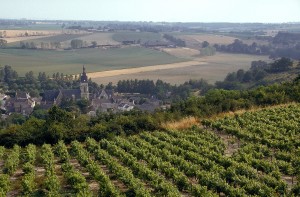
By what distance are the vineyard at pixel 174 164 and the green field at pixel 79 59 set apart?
95.1 m

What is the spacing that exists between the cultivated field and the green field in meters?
8.63

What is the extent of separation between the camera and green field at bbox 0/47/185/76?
12400 centimetres

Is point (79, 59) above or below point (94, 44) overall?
below

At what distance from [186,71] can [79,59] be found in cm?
4291

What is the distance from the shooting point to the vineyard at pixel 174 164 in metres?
16.6

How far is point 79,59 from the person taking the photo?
14162 cm

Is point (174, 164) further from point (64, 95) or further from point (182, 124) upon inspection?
point (64, 95)

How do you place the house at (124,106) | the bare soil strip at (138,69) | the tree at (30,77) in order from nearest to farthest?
the house at (124,106), the tree at (30,77), the bare soil strip at (138,69)

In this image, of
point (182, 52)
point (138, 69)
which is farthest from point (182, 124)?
point (182, 52)

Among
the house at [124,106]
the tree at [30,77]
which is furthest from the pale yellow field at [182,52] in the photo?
the house at [124,106]

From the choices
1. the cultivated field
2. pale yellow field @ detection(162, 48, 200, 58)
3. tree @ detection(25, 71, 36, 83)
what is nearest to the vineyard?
the cultivated field

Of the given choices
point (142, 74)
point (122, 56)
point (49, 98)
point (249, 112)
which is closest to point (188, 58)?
point (122, 56)

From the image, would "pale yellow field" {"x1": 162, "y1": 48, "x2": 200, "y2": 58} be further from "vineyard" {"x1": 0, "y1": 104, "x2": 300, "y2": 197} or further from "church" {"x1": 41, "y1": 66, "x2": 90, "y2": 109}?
"vineyard" {"x1": 0, "y1": 104, "x2": 300, "y2": 197}

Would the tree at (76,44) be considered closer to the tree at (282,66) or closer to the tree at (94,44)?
the tree at (94,44)
